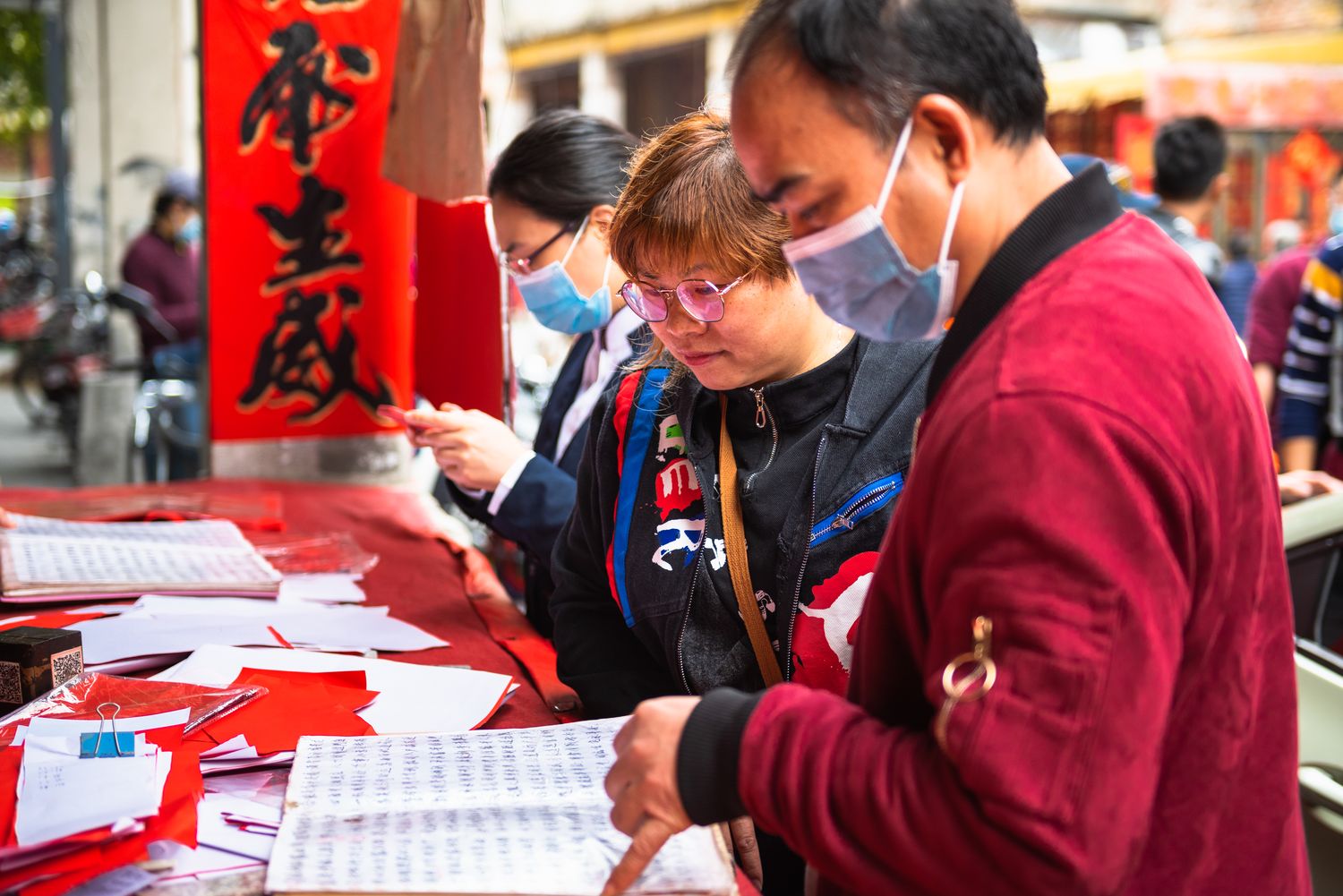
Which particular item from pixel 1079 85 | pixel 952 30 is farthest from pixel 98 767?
pixel 1079 85

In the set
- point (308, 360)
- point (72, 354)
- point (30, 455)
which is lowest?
point (30, 455)

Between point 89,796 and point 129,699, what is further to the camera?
point 129,699

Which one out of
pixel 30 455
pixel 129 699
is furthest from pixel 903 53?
pixel 30 455

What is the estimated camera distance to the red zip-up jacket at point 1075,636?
0.84 m

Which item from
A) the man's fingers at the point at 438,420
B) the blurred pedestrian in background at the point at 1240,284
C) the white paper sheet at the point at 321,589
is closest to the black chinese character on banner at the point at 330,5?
the man's fingers at the point at 438,420

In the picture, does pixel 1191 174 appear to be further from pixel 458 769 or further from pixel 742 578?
pixel 458 769

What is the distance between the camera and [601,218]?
2.36 metres

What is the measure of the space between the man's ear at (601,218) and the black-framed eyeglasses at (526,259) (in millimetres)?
34

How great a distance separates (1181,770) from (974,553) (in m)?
0.28

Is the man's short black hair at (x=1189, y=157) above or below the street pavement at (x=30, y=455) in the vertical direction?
above

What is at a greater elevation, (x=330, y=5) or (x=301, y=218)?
(x=330, y=5)

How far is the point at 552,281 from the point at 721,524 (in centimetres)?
90

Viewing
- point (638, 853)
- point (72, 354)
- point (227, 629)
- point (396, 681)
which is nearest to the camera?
point (638, 853)

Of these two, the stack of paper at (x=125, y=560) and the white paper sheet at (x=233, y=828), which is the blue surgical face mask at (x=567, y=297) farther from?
the white paper sheet at (x=233, y=828)
